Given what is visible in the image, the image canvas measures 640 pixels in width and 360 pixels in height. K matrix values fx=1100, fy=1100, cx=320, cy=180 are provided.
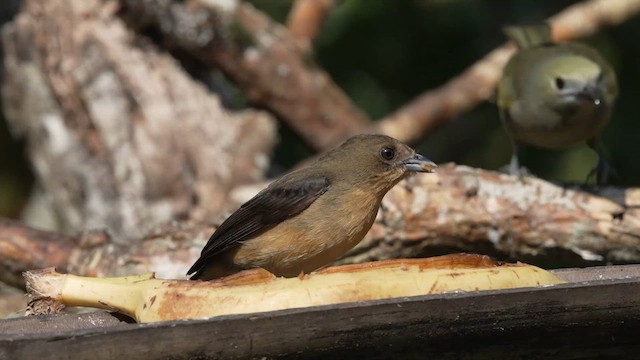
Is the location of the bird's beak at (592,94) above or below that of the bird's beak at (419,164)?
above

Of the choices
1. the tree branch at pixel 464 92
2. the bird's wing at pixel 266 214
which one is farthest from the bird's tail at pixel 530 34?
the bird's wing at pixel 266 214

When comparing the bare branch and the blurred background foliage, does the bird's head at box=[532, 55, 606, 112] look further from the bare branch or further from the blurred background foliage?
the blurred background foliage

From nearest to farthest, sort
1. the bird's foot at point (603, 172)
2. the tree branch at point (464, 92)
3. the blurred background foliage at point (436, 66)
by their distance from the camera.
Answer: the bird's foot at point (603, 172)
the tree branch at point (464, 92)
the blurred background foliage at point (436, 66)

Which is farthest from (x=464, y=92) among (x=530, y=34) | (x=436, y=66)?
(x=436, y=66)

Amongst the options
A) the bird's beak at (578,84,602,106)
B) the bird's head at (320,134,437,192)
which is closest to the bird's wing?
the bird's head at (320,134,437,192)

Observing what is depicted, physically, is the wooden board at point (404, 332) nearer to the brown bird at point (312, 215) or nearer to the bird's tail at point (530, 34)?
the brown bird at point (312, 215)

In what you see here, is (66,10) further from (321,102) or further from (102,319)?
(102,319)

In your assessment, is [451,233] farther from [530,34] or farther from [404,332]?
[404,332]
